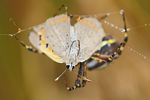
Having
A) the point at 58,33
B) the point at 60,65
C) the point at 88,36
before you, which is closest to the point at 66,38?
the point at 58,33

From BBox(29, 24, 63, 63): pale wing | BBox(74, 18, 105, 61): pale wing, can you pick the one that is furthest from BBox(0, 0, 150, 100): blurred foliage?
BBox(74, 18, 105, 61): pale wing

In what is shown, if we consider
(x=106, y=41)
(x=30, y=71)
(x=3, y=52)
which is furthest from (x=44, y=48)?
(x=30, y=71)

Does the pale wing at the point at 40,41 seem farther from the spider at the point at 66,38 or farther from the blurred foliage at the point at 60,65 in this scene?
the blurred foliage at the point at 60,65

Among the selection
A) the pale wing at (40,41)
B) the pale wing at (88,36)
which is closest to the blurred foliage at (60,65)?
the pale wing at (40,41)

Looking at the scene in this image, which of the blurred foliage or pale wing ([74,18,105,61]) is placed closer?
pale wing ([74,18,105,61])

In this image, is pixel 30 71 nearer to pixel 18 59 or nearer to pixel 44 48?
pixel 18 59

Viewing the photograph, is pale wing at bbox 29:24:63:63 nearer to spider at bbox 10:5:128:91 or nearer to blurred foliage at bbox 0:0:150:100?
spider at bbox 10:5:128:91
